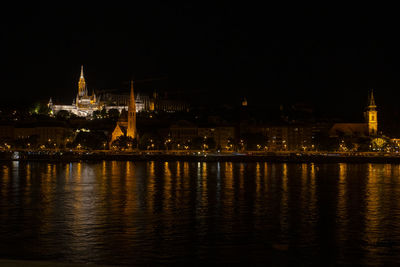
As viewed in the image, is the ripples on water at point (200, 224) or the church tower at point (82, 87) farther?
the church tower at point (82, 87)

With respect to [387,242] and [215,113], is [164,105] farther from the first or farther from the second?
[387,242]

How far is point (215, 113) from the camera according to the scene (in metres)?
106

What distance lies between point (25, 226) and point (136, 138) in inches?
2602

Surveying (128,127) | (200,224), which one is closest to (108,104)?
(128,127)

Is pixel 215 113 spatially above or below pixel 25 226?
above

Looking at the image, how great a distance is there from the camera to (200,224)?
1548 cm

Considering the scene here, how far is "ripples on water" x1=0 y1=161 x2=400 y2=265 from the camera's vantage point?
11812 mm

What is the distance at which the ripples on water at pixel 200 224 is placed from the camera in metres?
11.8

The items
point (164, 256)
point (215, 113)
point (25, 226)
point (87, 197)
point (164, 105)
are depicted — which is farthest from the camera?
point (164, 105)

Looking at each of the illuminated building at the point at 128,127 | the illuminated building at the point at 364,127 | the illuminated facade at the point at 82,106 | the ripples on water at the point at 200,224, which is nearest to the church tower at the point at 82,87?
the illuminated facade at the point at 82,106

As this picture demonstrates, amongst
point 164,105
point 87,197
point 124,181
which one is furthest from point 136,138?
point 87,197

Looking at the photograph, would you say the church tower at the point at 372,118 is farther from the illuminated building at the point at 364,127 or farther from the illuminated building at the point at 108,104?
the illuminated building at the point at 108,104

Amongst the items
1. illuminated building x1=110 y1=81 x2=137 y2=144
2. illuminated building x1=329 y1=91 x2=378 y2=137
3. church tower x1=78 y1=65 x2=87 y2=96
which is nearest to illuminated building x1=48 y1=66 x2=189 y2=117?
church tower x1=78 y1=65 x2=87 y2=96

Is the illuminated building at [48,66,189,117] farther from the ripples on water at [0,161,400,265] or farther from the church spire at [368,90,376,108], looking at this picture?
the ripples on water at [0,161,400,265]
